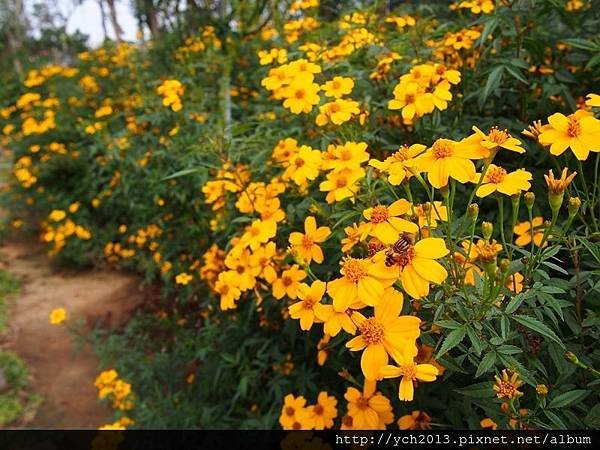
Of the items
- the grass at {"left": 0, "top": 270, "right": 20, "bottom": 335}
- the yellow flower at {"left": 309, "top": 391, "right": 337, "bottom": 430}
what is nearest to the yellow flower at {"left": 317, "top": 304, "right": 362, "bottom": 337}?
the yellow flower at {"left": 309, "top": 391, "right": 337, "bottom": 430}

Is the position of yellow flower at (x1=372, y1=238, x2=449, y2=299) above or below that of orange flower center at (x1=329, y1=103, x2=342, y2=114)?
below

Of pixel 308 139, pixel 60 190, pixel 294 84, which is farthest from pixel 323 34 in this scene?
pixel 60 190

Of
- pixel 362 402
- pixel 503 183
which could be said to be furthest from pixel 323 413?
pixel 503 183

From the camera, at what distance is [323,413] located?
138cm

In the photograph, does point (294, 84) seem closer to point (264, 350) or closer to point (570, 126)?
point (570, 126)

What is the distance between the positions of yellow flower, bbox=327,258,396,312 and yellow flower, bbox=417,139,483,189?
20cm

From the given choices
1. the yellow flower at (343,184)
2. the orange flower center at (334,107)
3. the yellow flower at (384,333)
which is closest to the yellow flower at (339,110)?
the orange flower center at (334,107)

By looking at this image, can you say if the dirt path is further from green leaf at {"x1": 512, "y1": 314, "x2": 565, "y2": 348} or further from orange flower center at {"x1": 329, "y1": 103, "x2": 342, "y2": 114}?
green leaf at {"x1": 512, "y1": 314, "x2": 565, "y2": 348}

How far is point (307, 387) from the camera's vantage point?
175cm

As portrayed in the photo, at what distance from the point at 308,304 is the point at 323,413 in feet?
1.77

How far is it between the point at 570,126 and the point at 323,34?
1.43 meters

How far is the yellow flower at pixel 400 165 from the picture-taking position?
3.02 feet

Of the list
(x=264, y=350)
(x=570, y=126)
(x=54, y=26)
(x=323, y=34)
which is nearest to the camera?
(x=570, y=126)

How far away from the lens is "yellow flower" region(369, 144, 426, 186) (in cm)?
92
